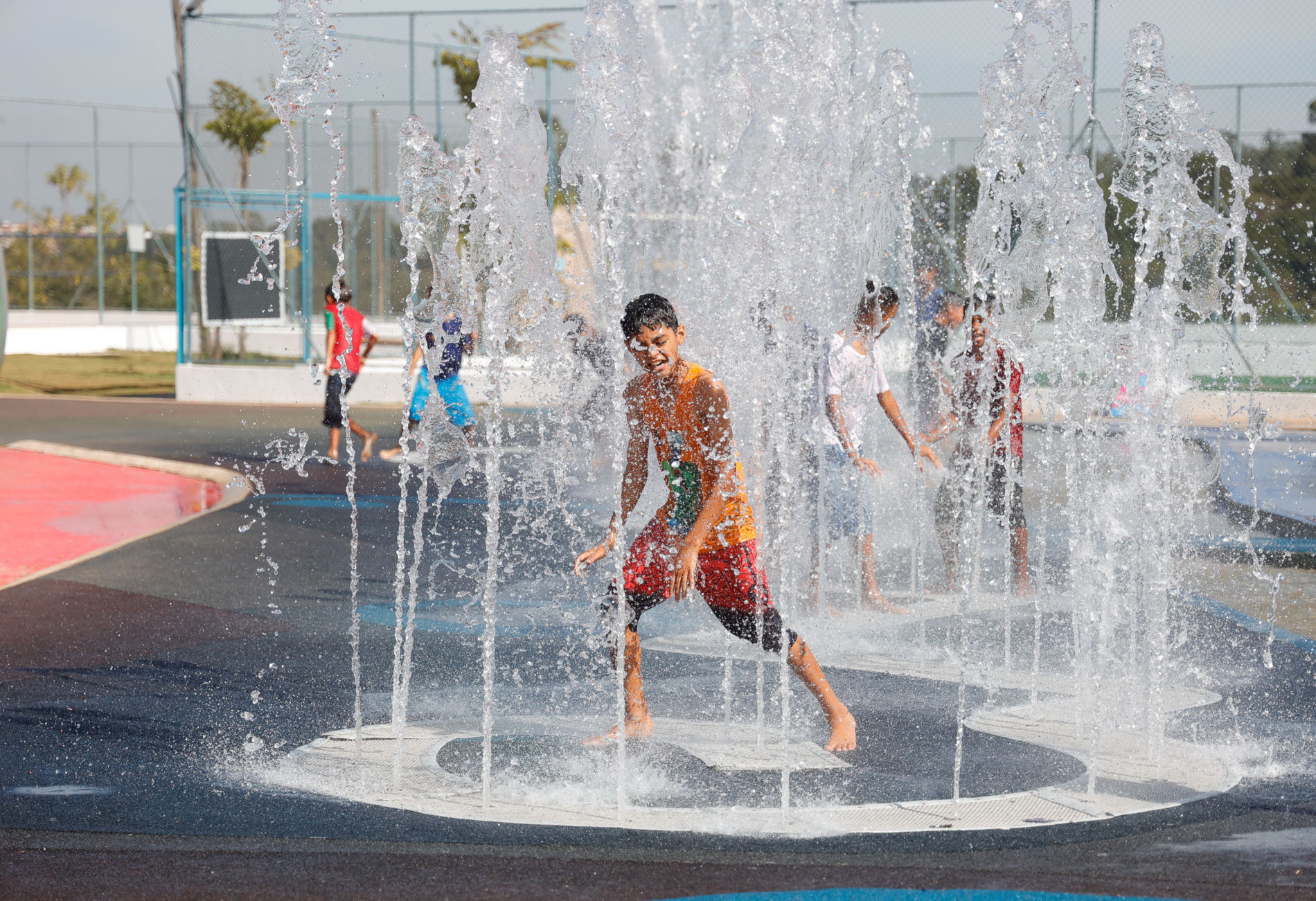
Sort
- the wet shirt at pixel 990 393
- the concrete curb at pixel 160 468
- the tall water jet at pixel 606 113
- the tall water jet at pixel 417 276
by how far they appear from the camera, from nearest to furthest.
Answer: the tall water jet at pixel 417 276, the tall water jet at pixel 606 113, the wet shirt at pixel 990 393, the concrete curb at pixel 160 468

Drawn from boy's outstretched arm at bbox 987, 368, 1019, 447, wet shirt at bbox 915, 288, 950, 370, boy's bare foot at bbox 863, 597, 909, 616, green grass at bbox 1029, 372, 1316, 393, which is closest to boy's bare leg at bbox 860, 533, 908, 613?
boy's bare foot at bbox 863, 597, 909, 616

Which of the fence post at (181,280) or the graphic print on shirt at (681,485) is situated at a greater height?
the fence post at (181,280)

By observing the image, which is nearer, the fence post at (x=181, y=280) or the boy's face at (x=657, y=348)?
the boy's face at (x=657, y=348)

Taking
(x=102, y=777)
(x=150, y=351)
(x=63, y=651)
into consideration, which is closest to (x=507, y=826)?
(x=102, y=777)

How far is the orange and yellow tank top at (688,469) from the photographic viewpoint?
480 cm

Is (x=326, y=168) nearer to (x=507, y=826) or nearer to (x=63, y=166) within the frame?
(x=63, y=166)

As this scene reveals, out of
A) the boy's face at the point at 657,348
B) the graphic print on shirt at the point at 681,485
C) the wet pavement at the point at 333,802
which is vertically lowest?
the wet pavement at the point at 333,802

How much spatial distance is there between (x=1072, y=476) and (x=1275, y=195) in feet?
22.7

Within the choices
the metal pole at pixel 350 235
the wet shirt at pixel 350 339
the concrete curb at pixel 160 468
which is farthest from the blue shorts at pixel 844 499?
the metal pole at pixel 350 235

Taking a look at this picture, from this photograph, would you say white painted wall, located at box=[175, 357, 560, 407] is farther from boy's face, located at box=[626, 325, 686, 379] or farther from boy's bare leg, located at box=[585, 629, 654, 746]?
boy's face, located at box=[626, 325, 686, 379]

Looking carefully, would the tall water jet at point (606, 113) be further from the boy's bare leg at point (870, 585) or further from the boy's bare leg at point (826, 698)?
the boy's bare leg at point (826, 698)

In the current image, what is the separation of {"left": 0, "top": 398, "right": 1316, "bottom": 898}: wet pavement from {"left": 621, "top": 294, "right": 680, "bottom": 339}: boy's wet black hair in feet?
5.33

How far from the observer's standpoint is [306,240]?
66.4 feet

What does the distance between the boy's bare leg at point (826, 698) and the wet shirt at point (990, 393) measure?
295 cm
